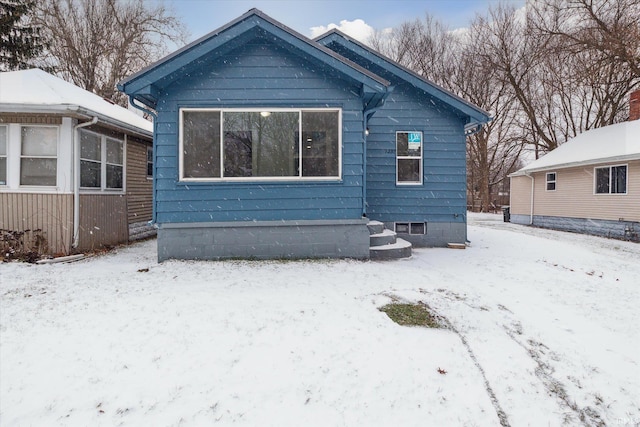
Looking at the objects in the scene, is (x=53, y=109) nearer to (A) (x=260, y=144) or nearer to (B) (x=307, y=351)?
(A) (x=260, y=144)

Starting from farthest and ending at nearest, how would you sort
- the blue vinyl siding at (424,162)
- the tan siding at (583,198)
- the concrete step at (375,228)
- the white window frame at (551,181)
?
the white window frame at (551,181) < the tan siding at (583,198) < the blue vinyl siding at (424,162) < the concrete step at (375,228)

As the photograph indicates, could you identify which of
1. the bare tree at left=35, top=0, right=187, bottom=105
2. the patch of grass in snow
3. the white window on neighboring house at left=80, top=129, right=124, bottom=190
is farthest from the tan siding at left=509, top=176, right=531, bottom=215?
the bare tree at left=35, top=0, right=187, bottom=105

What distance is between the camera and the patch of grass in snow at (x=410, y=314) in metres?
3.90

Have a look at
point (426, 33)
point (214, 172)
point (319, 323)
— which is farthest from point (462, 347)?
point (426, 33)

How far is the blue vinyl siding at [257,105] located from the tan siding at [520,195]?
560 inches

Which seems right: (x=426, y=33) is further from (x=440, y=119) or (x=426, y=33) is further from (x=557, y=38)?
(x=440, y=119)

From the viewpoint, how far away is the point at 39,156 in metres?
7.33

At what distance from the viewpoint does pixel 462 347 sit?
346 cm

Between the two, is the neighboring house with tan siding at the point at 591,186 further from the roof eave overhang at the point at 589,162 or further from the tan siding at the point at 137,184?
the tan siding at the point at 137,184

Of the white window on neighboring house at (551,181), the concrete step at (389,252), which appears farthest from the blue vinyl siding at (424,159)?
the white window on neighboring house at (551,181)

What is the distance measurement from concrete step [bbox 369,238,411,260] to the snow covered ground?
3.91ft

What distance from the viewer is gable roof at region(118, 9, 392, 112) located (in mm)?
6027

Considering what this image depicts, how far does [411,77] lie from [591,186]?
9.70 metres

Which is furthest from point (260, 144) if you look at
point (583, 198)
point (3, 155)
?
point (583, 198)
